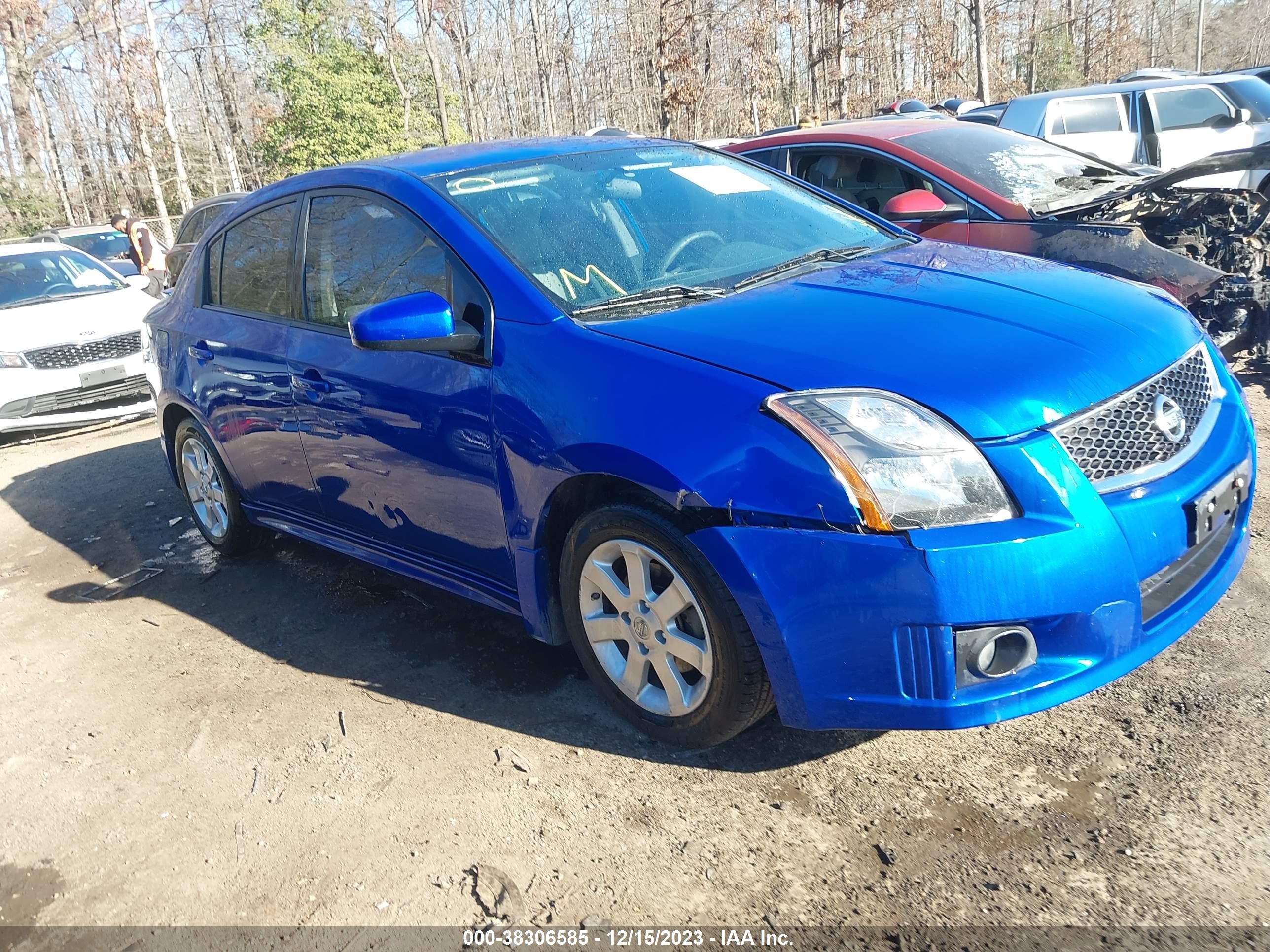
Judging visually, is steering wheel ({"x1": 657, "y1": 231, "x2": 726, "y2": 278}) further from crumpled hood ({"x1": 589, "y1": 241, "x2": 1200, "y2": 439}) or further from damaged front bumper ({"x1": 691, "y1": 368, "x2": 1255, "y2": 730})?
damaged front bumper ({"x1": 691, "y1": 368, "x2": 1255, "y2": 730})

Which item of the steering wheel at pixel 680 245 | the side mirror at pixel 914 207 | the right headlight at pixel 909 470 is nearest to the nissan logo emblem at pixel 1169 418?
the right headlight at pixel 909 470

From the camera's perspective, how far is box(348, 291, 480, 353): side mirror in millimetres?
3148

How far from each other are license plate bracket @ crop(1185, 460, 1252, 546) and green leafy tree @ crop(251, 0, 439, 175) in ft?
88.4

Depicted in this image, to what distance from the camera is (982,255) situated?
362 cm

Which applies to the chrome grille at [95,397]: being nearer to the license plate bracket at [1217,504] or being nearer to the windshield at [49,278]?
the windshield at [49,278]

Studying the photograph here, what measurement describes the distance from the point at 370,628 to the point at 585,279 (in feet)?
5.80

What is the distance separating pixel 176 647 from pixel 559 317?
233 centimetres

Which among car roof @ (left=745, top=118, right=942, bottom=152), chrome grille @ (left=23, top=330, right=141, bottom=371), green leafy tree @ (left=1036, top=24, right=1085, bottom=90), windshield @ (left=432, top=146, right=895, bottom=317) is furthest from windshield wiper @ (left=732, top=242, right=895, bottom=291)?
green leafy tree @ (left=1036, top=24, right=1085, bottom=90)

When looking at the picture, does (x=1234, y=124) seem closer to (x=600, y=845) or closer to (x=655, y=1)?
(x=600, y=845)

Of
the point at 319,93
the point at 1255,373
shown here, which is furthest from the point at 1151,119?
the point at 319,93

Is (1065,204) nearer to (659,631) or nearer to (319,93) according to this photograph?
(659,631)

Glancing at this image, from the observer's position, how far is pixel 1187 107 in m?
10.8

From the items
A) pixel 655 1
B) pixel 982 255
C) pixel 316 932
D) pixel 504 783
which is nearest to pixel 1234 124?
pixel 982 255

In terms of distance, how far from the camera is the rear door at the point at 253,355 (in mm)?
4172
